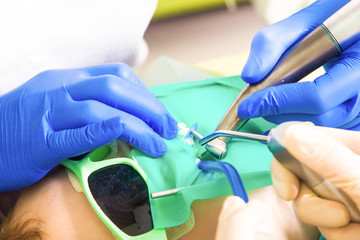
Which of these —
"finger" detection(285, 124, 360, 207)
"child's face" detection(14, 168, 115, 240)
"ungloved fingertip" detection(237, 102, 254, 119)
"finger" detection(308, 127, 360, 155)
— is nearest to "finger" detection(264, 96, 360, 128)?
"ungloved fingertip" detection(237, 102, 254, 119)

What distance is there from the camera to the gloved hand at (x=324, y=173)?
527 millimetres

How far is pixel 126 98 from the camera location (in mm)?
859

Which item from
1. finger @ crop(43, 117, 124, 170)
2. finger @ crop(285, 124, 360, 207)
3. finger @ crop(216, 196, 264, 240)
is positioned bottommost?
finger @ crop(216, 196, 264, 240)

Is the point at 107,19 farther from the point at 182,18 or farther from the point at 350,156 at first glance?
the point at 182,18

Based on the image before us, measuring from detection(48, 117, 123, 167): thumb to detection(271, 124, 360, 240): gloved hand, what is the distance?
36 centimetres

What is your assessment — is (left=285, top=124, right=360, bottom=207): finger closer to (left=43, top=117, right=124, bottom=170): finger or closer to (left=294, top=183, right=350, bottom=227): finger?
(left=294, top=183, right=350, bottom=227): finger

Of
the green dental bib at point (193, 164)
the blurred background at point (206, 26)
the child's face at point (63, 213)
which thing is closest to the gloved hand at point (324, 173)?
the green dental bib at point (193, 164)

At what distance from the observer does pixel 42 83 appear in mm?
917

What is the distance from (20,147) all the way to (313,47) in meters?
0.75

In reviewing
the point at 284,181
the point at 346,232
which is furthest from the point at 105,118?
the point at 346,232

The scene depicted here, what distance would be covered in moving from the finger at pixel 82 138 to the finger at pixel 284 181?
0.35m

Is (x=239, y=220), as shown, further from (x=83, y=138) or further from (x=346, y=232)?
(x=83, y=138)

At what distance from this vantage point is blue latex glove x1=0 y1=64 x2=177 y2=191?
80 cm

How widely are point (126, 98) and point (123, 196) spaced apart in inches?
9.4
